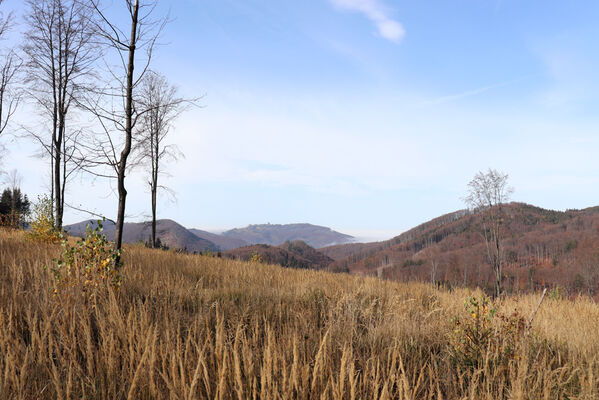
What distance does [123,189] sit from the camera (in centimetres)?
607

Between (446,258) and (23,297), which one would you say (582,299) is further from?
(446,258)

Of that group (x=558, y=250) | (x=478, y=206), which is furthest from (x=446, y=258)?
(x=478, y=206)

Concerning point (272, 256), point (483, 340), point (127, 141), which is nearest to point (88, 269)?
point (127, 141)

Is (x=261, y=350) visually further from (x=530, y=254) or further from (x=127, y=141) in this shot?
(x=530, y=254)

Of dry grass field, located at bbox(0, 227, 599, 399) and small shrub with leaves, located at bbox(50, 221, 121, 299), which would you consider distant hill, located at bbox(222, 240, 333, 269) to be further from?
dry grass field, located at bbox(0, 227, 599, 399)

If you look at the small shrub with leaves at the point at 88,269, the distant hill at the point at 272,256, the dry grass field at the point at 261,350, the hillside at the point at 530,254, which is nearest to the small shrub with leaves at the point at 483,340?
the dry grass field at the point at 261,350

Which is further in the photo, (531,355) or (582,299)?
(582,299)

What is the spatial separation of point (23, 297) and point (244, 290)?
2928mm

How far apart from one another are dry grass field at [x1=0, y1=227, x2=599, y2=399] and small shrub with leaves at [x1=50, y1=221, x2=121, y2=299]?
0.18 metres

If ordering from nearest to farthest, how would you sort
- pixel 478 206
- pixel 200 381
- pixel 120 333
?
pixel 200 381
pixel 120 333
pixel 478 206

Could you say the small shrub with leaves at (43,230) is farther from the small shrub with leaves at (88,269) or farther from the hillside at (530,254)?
the hillside at (530,254)

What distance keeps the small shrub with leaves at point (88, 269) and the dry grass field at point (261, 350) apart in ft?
0.59

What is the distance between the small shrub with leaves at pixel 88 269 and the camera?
4176 mm

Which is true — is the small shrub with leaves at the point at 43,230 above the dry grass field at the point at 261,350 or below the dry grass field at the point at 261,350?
above
